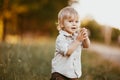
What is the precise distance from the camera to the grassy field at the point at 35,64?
6.09 meters

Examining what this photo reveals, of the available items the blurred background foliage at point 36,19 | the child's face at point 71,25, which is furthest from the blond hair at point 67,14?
the blurred background foliage at point 36,19

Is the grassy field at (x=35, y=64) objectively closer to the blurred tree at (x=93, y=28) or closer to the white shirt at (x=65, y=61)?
the white shirt at (x=65, y=61)

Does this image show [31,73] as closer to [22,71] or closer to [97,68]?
[22,71]

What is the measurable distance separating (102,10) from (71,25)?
5.04 m

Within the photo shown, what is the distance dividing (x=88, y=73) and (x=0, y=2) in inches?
114

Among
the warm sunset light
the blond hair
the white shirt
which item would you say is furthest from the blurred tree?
the white shirt

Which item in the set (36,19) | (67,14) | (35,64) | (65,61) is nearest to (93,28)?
(36,19)

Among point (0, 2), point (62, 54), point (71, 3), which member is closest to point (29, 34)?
point (71, 3)

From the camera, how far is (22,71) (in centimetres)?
618

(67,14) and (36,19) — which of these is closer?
(67,14)

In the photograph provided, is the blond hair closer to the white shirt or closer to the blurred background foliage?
the white shirt

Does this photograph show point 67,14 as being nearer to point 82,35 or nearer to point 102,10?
point 82,35

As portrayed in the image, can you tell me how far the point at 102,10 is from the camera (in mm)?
10250

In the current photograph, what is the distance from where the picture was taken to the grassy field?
6.09 m
